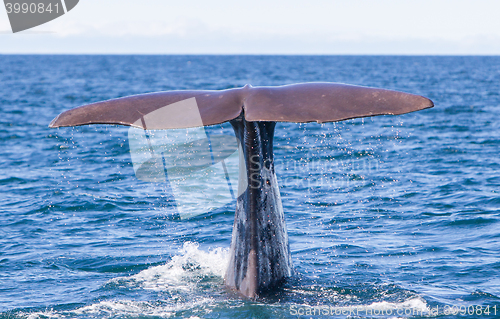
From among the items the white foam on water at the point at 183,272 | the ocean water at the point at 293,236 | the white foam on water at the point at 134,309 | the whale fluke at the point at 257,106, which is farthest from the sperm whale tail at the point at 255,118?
the white foam on water at the point at 183,272

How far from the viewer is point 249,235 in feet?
21.6

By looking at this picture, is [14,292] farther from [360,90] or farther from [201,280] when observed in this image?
[360,90]

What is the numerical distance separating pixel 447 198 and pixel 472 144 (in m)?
7.90

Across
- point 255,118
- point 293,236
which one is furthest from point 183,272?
point 255,118

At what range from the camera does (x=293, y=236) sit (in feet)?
34.4

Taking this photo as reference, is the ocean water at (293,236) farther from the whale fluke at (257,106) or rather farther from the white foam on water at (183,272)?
the whale fluke at (257,106)

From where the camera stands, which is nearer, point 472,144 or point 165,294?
point 165,294

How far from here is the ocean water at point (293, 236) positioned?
7238 mm

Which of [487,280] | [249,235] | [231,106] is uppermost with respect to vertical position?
[231,106]

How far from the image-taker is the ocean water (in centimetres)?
724

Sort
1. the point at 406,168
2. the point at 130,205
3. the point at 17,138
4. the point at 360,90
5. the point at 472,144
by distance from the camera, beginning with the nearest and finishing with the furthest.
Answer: the point at 360,90 → the point at 130,205 → the point at 406,168 → the point at 472,144 → the point at 17,138

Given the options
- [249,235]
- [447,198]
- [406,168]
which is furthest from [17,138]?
[249,235]

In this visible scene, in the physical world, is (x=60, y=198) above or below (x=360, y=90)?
below

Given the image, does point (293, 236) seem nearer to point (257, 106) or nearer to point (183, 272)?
point (183, 272)
